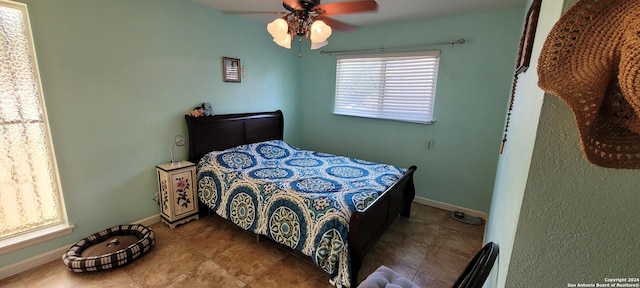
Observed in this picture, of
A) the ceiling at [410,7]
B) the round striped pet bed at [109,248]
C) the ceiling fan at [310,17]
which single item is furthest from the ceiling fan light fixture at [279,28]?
the round striped pet bed at [109,248]

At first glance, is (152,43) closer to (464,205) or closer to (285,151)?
(285,151)

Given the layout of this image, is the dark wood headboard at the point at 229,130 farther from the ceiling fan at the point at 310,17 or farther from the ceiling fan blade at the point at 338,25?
the ceiling fan blade at the point at 338,25

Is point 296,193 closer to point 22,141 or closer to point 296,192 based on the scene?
point 296,192

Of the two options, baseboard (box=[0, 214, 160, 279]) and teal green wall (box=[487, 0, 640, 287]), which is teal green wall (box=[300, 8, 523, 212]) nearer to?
teal green wall (box=[487, 0, 640, 287])

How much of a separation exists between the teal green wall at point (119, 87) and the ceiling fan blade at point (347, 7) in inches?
69.0

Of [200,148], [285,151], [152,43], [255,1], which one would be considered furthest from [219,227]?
[255,1]

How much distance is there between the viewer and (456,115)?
10.0ft

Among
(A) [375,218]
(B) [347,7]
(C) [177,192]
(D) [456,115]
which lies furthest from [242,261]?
(D) [456,115]

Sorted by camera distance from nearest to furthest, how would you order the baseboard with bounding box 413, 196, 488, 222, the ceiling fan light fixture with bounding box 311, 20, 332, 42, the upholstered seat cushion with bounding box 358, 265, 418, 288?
the upholstered seat cushion with bounding box 358, 265, 418, 288 → the ceiling fan light fixture with bounding box 311, 20, 332, 42 → the baseboard with bounding box 413, 196, 488, 222

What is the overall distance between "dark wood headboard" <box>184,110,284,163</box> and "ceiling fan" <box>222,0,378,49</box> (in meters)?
1.57

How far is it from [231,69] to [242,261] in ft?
7.44

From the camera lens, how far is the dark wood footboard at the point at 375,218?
6.08 feet

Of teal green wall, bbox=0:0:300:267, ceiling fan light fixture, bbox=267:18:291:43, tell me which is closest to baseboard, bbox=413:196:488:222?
ceiling fan light fixture, bbox=267:18:291:43

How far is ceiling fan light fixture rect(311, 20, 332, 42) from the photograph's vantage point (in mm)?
1789
